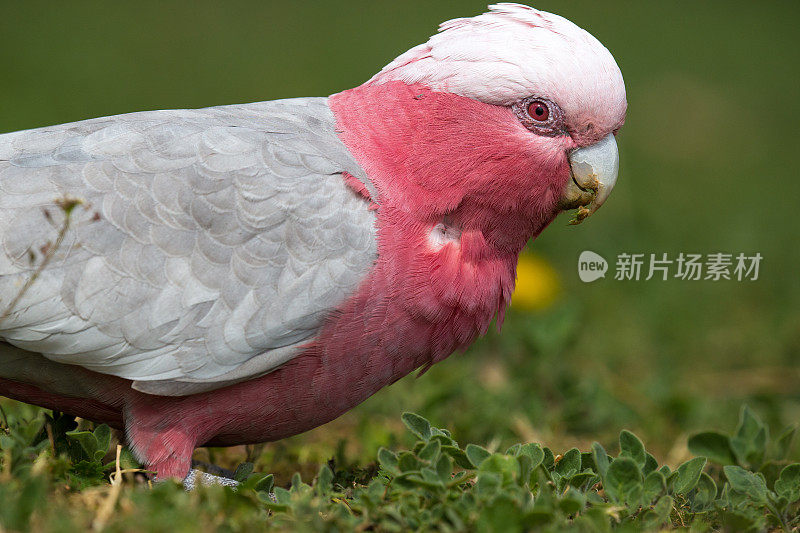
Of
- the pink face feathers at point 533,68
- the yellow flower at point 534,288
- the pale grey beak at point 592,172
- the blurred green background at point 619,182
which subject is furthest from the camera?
the yellow flower at point 534,288

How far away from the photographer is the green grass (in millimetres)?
3607

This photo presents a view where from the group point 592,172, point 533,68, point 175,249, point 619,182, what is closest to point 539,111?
point 533,68

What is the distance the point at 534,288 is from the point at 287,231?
2895 mm

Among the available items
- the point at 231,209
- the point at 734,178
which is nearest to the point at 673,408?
the point at 231,209

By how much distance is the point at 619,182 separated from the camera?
841cm

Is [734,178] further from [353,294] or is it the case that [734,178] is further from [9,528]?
[9,528]

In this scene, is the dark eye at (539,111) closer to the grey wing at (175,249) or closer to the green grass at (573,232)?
the grey wing at (175,249)

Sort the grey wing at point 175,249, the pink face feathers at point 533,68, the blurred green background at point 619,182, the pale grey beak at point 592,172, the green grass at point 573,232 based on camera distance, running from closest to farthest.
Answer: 1. the grey wing at point 175,249
2. the pink face feathers at point 533,68
3. the pale grey beak at point 592,172
4. the green grass at point 573,232
5. the blurred green background at point 619,182

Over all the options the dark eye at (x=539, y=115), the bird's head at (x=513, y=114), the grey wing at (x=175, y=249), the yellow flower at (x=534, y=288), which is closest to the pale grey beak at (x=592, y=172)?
the bird's head at (x=513, y=114)

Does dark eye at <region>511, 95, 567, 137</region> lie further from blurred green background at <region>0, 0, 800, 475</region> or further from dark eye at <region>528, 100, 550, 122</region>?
blurred green background at <region>0, 0, 800, 475</region>

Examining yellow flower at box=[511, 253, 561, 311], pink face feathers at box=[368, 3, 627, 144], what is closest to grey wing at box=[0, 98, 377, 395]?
pink face feathers at box=[368, 3, 627, 144]

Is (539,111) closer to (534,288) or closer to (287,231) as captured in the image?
(287,231)

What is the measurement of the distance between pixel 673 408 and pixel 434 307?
7.23ft

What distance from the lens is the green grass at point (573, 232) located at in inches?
142
